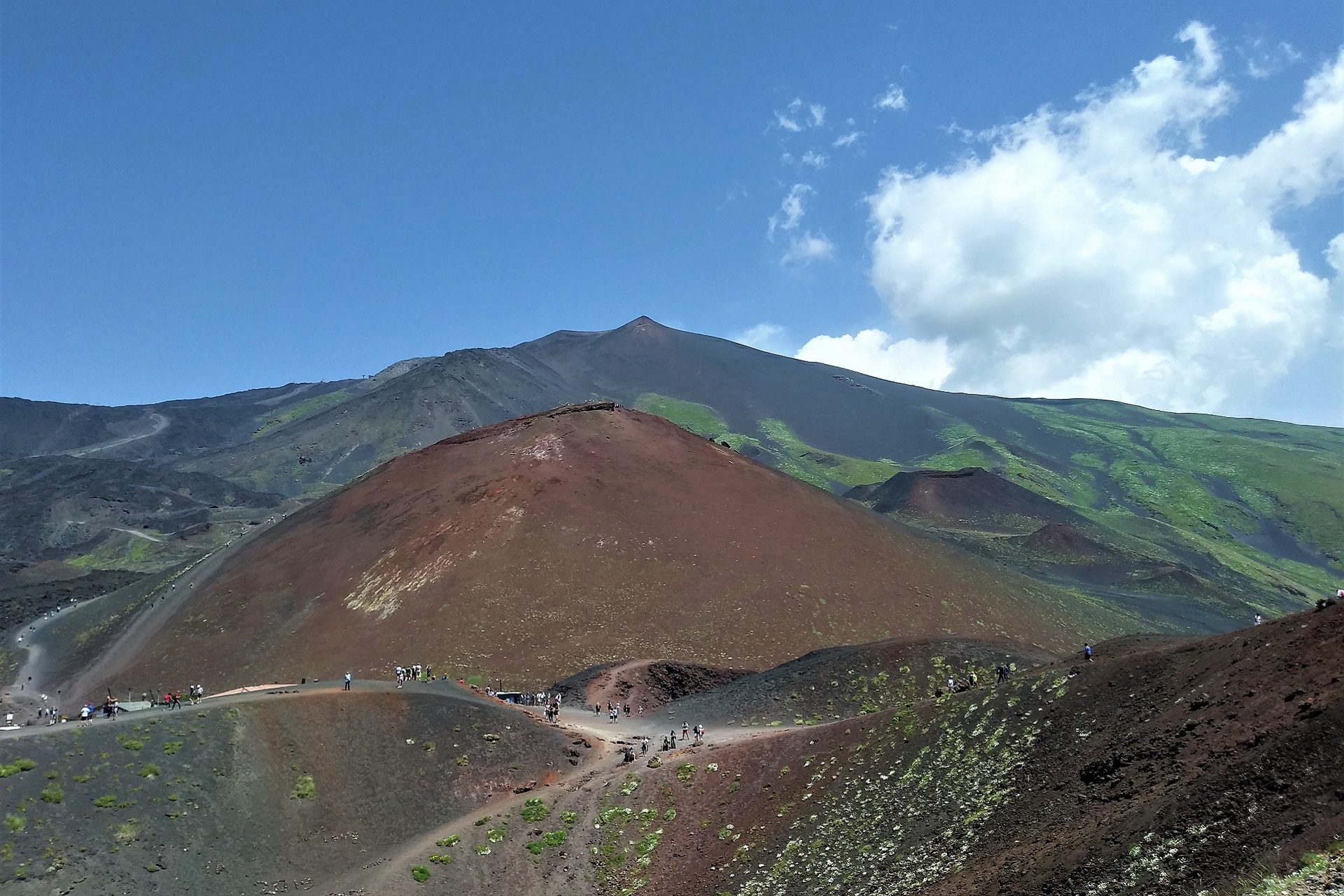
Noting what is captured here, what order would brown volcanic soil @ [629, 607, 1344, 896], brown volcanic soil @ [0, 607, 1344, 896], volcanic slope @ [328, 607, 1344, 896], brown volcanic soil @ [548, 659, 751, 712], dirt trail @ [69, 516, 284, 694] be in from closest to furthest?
1. brown volcanic soil @ [629, 607, 1344, 896]
2. volcanic slope @ [328, 607, 1344, 896]
3. brown volcanic soil @ [0, 607, 1344, 896]
4. brown volcanic soil @ [548, 659, 751, 712]
5. dirt trail @ [69, 516, 284, 694]

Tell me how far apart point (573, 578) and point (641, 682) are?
16.7 m

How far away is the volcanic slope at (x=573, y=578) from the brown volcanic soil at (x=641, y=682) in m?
3.93

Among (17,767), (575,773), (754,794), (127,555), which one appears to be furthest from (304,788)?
(127,555)

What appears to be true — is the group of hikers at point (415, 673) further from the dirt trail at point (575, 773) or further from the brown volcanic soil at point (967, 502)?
the brown volcanic soil at point (967, 502)

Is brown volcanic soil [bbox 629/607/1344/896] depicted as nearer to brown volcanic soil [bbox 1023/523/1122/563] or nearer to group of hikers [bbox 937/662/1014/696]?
group of hikers [bbox 937/662/1014/696]

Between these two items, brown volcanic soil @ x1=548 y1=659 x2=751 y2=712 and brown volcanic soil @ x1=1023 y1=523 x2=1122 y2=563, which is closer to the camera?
brown volcanic soil @ x1=548 y1=659 x2=751 y2=712

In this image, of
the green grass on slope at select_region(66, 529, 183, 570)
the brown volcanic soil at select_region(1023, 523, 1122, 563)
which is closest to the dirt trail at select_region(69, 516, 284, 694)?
the green grass on slope at select_region(66, 529, 183, 570)

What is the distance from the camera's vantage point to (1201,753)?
17969 mm

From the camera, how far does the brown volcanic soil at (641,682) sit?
46500 millimetres

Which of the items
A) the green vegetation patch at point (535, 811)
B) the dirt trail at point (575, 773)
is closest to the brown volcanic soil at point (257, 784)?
the dirt trail at point (575, 773)

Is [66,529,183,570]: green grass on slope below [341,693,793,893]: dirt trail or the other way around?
the other way around

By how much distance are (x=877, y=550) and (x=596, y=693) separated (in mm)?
36716

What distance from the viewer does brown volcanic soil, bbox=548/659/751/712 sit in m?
46.5

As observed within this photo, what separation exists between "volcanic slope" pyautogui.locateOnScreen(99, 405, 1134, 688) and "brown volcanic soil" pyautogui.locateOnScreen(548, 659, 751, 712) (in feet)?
12.9
